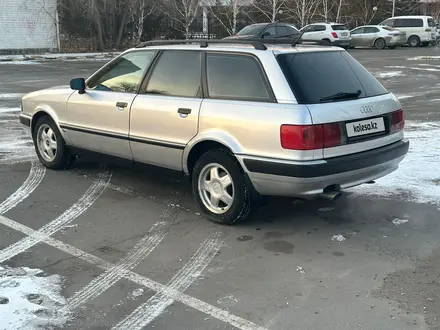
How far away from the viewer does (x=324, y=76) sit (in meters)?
4.99

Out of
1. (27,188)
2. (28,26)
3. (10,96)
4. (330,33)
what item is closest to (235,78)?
(27,188)

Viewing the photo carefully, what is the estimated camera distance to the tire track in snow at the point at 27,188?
5.73m

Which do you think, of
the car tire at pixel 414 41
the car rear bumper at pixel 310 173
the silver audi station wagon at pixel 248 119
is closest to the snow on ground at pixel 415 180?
the silver audi station wagon at pixel 248 119

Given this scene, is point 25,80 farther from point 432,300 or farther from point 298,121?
point 432,300

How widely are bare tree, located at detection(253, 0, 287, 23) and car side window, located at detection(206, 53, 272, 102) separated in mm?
37519

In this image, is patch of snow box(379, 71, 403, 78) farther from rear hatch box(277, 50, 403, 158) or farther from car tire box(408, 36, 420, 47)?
car tire box(408, 36, 420, 47)

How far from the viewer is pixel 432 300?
12.2 feet

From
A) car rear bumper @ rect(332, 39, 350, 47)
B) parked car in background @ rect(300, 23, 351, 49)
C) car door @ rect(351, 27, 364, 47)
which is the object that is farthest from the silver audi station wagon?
car door @ rect(351, 27, 364, 47)

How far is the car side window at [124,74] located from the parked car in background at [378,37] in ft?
107

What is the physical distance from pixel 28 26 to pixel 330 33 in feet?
58.1

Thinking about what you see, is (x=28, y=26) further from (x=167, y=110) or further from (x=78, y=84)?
(x=167, y=110)

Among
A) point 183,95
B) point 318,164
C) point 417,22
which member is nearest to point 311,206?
point 318,164

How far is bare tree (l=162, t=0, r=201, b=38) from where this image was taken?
120 feet

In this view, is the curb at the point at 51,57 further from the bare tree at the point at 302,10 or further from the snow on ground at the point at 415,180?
the snow on ground at the point at 415,180
